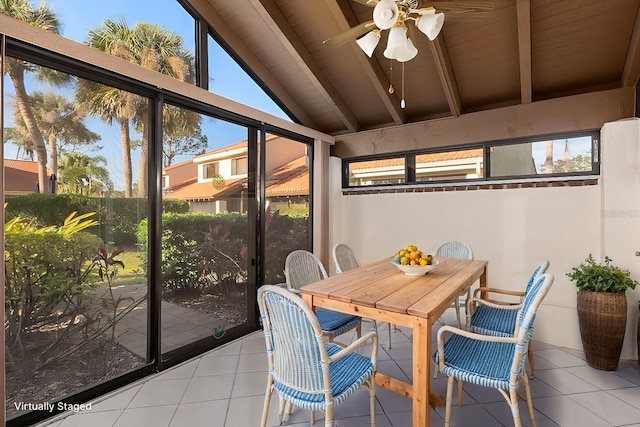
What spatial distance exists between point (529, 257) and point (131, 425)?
379cm

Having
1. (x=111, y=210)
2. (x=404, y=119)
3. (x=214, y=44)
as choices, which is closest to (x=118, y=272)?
(x=111, y=210)

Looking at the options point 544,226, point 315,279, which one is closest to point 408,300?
point 315,279

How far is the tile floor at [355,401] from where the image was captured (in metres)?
1.96

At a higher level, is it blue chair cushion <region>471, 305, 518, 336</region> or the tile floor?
blue chair cushion <region>471, 305, 518, 336</region>

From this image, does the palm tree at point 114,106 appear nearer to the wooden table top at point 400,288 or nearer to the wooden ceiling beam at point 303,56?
the wooden ceiling beam at point 303,56

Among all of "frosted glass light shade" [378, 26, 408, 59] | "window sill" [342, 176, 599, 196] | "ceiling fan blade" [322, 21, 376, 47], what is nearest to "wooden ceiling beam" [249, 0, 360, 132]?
"window sill" [342, 176, 599, 196]

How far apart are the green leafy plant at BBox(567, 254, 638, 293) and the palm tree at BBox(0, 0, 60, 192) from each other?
4241 millimetres

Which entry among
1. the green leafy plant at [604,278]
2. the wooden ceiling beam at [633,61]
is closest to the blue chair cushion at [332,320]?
the green leafy plant at [604,278]

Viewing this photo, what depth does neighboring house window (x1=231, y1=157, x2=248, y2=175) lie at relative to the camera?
10.6ft

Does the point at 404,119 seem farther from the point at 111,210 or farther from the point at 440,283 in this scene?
the point at 111,210

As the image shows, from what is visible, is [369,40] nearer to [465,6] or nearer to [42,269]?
[465,6]

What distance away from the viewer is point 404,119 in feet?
13.2

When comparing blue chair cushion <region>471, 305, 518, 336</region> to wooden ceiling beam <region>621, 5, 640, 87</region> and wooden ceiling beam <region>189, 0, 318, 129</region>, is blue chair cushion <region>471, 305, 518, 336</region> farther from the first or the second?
wooden ceiling beam <region>189, 0, 318, 129</region>

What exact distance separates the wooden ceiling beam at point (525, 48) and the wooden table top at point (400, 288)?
1.86 metres
